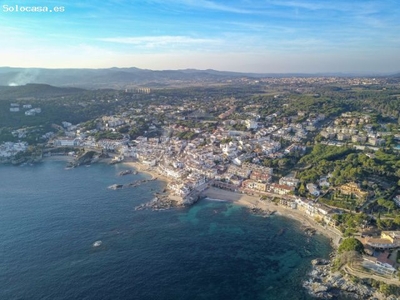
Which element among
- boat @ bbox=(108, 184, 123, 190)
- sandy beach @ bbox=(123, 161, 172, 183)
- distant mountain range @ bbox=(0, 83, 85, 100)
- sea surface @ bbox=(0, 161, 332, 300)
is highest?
distant mountain range @ bbox=(0, 83, 85, 100)

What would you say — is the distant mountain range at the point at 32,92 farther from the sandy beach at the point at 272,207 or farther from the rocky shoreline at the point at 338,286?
the rocky shoreline at the point at 338,286

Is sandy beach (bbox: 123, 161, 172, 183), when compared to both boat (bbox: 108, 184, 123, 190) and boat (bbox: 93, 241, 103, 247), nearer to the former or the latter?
boat (bbox: 108, 184, 123, 190)

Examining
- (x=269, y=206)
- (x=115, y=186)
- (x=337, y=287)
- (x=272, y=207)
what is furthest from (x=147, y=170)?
(x=337, y=287)

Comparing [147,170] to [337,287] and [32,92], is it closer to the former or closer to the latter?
[337,287]

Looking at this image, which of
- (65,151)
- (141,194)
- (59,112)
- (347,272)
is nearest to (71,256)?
(141,194)

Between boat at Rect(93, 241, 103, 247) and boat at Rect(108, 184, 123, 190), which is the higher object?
boat at Rect(108, 184, 123, 190)

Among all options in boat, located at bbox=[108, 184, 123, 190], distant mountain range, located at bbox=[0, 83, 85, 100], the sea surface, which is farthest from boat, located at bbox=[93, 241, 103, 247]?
distant mountain range, located at bbox=[0, 83, 85, 100]

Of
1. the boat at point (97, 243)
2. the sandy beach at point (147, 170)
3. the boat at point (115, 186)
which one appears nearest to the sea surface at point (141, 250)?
the boat at point (97, 243)
